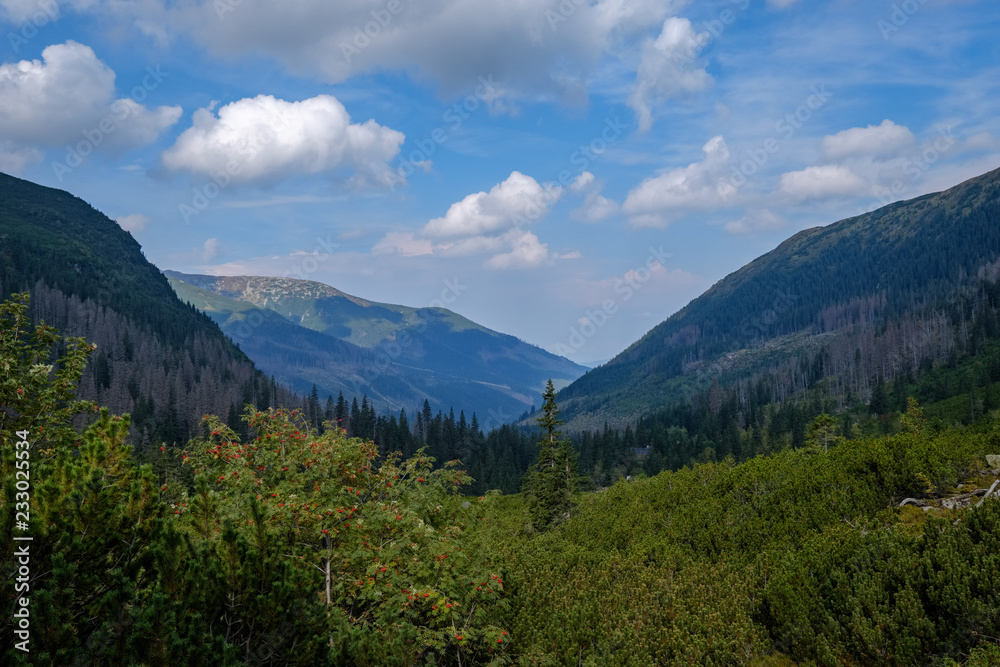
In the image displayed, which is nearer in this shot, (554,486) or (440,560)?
(440,560)

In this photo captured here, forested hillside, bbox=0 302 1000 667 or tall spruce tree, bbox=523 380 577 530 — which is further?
tall spruce tree, bbox=523 380 577 530

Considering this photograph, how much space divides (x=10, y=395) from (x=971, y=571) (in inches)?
790

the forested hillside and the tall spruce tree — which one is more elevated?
the forested hillside

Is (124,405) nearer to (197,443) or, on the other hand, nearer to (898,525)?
(197,443)

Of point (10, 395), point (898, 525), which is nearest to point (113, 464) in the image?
point (10, 395)

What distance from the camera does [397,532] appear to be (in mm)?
15727

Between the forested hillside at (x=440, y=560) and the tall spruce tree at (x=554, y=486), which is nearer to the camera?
the forested hillside at (x=440, y=560)

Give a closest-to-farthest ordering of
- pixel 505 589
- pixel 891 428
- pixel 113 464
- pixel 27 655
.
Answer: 1. pixel 27 655
2. pixel 113 464
3. pixel 505 589
4. pixel 891 428

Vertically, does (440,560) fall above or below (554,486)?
above

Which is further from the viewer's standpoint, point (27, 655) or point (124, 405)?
point (124, 405)

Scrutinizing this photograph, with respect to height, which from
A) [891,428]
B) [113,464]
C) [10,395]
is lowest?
[891,428]

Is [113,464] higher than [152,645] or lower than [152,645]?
higher

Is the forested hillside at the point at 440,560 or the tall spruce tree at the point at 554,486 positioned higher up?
the forested hillside at the point at 440,560

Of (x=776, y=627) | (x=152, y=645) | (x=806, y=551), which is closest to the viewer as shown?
(x=152, y=645)
